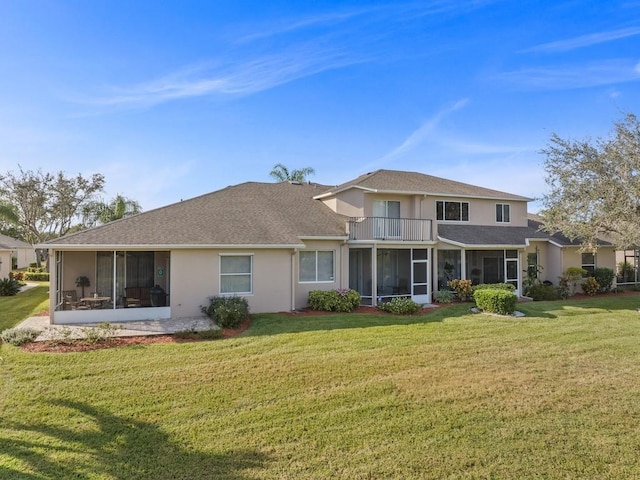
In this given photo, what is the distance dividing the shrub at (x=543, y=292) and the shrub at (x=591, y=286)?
A: 3.12 m

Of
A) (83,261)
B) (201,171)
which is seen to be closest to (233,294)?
(83,261)

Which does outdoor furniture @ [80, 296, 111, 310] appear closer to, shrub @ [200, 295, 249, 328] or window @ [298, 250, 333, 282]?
shrub @ [200, 295, 249, 328]

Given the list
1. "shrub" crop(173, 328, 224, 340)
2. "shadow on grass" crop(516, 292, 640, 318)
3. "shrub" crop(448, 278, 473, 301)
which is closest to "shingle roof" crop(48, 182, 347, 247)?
"shrub" crop(173, 328, 224, 340)

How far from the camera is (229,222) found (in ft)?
58.4

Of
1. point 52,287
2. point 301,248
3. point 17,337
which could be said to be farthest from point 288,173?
point 17,337

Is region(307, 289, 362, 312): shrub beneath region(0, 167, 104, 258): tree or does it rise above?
beneath

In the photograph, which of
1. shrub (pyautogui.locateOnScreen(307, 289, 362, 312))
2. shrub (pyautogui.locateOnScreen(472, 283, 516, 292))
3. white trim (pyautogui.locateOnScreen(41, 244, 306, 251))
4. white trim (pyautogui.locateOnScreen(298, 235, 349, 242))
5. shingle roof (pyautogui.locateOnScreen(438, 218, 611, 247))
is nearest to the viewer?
white trim (pyautogui.locateOnScreen(41, 244, 306, 251))

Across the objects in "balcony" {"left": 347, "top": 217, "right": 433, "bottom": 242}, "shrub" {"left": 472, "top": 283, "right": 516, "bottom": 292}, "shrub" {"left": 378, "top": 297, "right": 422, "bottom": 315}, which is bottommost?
"shrub" {"left": 378, "top": 297, "right": 422, "bottom": 315}

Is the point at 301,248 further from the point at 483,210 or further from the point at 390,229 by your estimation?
the point at 483,210

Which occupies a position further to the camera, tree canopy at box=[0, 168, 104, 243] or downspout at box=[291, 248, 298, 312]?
tree canopy at box=[0, 168, 104, 243]

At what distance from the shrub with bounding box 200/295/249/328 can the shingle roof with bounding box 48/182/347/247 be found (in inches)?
85.2

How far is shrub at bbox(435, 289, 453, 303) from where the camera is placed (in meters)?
19.8

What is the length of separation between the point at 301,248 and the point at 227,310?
460cm

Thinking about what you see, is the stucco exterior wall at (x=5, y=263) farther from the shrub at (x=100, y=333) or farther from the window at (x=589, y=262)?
the window at (x=589, y=262)
